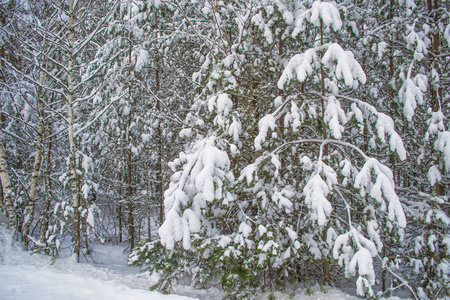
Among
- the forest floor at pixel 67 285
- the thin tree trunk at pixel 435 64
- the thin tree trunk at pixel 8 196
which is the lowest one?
the forest floor at pixel 67 285

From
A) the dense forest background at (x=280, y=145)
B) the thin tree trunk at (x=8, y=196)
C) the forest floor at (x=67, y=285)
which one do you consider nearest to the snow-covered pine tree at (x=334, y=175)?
the dense forest background at (x=280, y=145)

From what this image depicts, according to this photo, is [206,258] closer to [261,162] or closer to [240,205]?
[240,205]

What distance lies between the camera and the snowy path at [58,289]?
3.94m

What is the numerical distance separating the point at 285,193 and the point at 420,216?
3855 millimetres

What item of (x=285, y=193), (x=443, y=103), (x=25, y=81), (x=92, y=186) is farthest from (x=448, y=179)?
(x=25, y=81)

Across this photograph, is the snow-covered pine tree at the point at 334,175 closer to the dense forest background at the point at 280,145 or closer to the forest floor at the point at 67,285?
the dense forest background at the point at 280,145

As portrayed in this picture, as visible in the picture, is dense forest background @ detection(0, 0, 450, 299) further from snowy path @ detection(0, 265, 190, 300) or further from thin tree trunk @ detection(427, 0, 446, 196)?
snowy path @ detection(0, 265, 190, 300)

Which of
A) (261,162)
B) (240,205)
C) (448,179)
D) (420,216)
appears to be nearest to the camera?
(261,162)

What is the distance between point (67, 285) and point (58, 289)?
0.70 feet

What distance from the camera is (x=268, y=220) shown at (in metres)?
5.29

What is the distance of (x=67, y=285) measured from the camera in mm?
4391

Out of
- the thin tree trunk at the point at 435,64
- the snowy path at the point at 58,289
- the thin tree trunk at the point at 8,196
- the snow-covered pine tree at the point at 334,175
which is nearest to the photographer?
the snowy path at the point at 58,289

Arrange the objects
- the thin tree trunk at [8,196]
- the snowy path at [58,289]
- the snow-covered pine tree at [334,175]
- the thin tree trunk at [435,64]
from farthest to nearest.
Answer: the thin tree trunk at [8,196] → the thin tree trunk at [435,64] → the snow-covered pine tree at [334,175] → the snowy path at [58,289]

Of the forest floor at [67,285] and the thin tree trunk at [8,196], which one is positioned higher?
the thin tree trunk at [8,196]
